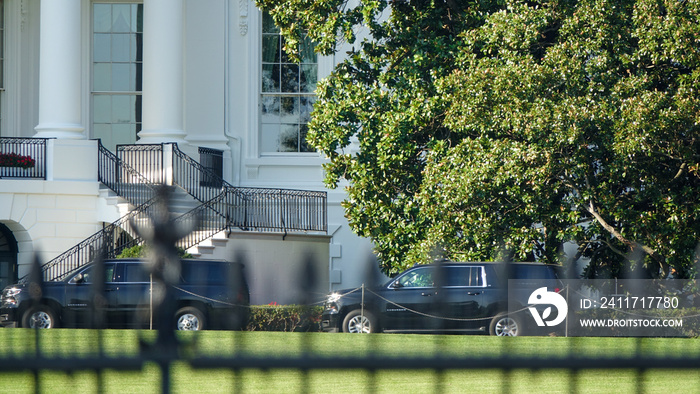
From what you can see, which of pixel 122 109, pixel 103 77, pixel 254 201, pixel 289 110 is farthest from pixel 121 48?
pixel 254 201

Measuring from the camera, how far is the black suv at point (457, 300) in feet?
52.7

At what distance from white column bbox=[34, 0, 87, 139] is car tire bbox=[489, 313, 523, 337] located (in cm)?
1206

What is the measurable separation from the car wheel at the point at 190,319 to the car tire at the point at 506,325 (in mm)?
5373

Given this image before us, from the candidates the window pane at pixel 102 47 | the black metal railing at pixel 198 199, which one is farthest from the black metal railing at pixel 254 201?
the window pane at pixel 102 47

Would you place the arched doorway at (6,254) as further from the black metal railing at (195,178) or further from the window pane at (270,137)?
the window pane at (270,137)

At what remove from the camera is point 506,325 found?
1620cm

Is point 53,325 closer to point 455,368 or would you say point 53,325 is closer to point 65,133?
point 65,133

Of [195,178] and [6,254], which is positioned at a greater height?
[195,178]

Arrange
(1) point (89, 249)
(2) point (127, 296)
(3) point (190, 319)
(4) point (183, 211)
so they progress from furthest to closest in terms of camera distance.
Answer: (1) point (89, 249) → (4) point (183, 211) → (2) point (127, 296) → (3) point (190, 319)

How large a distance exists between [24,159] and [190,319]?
28.3 ft

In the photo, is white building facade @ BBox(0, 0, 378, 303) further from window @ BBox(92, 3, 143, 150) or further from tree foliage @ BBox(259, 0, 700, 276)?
tree foliage @ BBox(259, 0, 700, 276)

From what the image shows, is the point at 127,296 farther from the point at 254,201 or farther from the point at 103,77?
the point at 103,77

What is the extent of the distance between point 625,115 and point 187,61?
599 inches

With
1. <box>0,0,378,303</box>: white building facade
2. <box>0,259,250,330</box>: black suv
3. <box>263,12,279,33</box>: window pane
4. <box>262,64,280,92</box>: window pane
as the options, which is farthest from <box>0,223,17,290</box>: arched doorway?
<box>263,12,279,33</box>: window pane
